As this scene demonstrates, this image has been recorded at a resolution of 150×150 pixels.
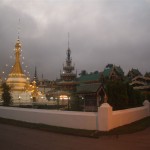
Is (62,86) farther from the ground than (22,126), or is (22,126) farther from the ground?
(62,86)

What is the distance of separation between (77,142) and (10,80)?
1330 inches

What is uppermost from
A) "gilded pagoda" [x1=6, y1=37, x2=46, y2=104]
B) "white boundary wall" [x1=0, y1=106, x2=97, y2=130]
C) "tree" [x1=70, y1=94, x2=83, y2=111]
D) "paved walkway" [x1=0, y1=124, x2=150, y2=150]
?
"gilded pagoda" [x1=6, y1=37, x2=46, y2=104]

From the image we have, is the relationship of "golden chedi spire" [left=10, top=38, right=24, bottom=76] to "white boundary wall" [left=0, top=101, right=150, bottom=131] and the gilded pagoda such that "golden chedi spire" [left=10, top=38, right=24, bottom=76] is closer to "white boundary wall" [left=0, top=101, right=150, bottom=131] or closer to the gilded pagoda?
the gilded pagoda

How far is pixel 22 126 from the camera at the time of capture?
1558cm

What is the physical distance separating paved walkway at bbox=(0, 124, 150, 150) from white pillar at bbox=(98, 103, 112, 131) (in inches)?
37.7

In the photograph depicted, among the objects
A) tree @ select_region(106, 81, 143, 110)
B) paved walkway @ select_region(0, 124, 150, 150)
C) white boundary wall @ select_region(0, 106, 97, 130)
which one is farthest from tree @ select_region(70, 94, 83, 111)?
paved walkway @ select_region(0, 124, 150, 150)

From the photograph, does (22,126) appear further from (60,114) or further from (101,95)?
(101,95)

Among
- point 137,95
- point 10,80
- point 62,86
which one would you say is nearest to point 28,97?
point 10,80

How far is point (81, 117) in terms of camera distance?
13906 millimetres

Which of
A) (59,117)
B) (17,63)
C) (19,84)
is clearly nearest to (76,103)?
(59,117)

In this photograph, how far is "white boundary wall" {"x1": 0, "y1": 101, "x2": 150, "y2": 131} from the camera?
43.1ft

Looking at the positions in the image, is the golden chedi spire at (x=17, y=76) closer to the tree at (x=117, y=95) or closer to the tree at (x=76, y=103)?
the tree at (x=76, y=103)

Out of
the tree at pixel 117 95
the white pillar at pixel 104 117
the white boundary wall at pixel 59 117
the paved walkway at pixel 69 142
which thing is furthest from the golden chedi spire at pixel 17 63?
the white pillar at pixel 104 117

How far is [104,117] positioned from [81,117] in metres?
1.37
